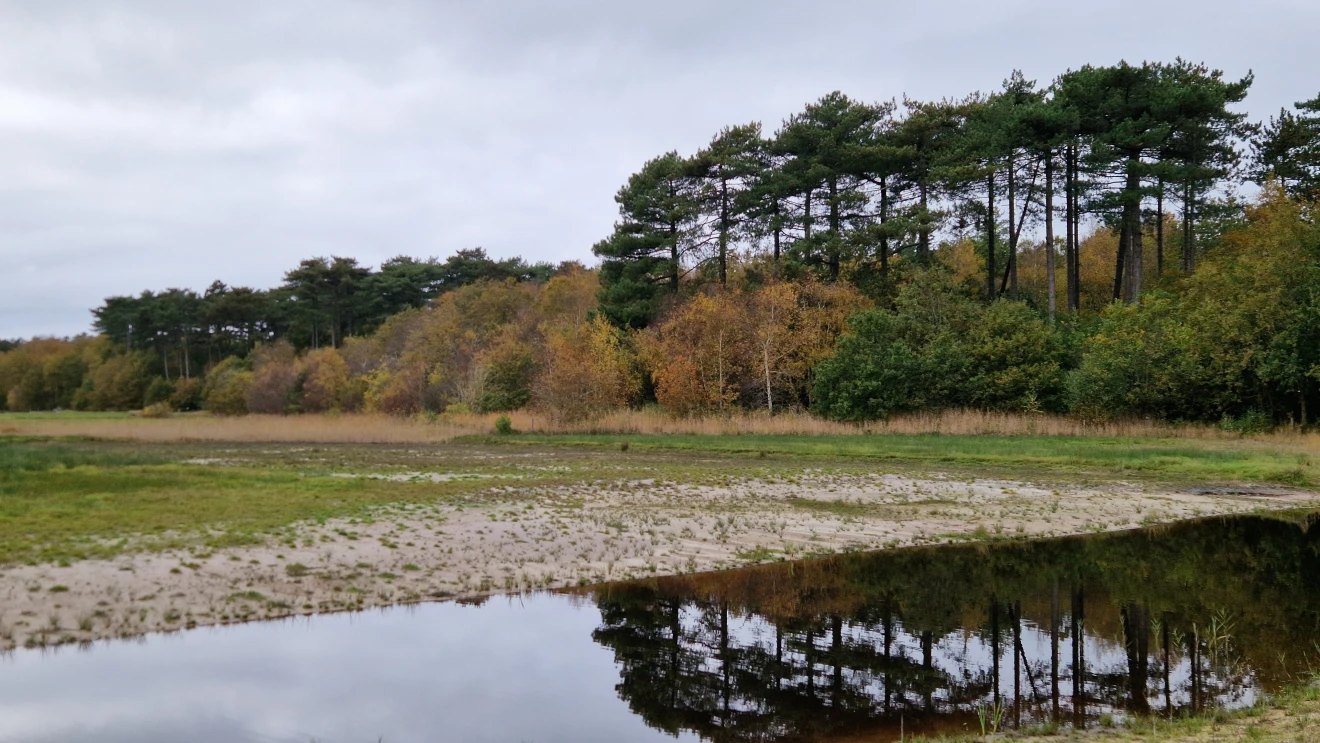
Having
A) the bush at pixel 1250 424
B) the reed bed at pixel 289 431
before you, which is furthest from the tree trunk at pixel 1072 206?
the reed bed at pixel 289 431

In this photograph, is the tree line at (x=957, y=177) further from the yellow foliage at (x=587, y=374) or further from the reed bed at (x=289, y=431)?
the reed bed at (x=289, y=431)

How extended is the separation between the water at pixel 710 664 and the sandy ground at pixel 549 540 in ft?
2.67

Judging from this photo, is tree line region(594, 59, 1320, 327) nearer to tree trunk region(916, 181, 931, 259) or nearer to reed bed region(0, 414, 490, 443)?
tree trunk region(916, 181, 931, 259)

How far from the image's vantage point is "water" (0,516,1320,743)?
8.24 meters

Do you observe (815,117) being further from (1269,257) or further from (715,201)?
(1269,257)

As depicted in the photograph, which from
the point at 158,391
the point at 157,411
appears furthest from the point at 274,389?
the point at 158,391

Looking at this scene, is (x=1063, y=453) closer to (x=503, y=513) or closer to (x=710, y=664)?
(x=503, y=513)

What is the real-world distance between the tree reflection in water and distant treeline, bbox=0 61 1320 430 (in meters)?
26.7

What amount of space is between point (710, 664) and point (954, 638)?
3.19 m

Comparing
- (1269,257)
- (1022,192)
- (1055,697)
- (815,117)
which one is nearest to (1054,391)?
(1269,257)

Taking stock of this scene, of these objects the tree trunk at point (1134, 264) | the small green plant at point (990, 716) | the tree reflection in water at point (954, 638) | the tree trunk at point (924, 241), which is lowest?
the tree reflection in water at point (954, 638)

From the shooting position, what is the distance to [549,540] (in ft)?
54.6

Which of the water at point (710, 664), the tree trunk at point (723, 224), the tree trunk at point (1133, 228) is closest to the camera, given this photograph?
the water at point (710, 664)

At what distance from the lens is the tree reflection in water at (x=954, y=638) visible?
8.51 meters
